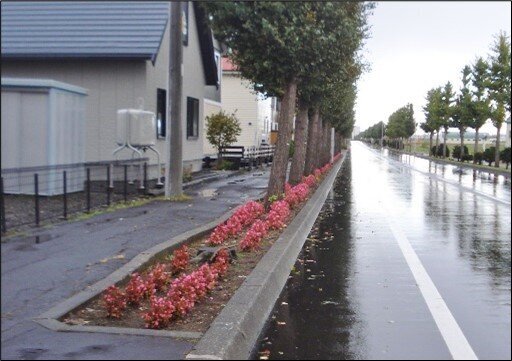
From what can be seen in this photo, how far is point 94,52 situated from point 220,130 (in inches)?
988

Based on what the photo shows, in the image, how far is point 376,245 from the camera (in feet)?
34.5

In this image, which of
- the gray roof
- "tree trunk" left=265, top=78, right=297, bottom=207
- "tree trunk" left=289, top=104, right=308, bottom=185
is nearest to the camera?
the gray roof

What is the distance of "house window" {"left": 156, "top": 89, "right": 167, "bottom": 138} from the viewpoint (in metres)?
2.51

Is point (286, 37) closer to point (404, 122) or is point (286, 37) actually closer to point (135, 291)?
point (135, 291)

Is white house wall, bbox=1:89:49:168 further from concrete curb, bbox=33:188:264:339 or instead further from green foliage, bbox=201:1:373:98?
green foliage, bbox=201:1:373:98

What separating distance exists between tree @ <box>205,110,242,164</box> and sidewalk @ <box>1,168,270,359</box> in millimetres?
19544

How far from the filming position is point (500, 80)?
137 feet

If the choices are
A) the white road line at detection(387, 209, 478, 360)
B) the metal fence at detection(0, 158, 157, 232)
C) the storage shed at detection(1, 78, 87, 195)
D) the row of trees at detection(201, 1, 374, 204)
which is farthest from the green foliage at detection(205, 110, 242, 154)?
the storage shed at detection(1, 78, 87, 195)

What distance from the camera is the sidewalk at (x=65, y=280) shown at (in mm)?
1855

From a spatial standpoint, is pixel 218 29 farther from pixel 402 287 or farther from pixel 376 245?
pixel 402 287

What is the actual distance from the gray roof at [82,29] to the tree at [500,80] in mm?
40120

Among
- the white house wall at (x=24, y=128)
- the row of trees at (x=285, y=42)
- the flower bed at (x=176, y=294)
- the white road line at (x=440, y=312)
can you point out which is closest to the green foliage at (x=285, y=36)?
the row of trees at (x=285, y=42)

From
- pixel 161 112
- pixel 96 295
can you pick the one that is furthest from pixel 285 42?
pixel 161 112

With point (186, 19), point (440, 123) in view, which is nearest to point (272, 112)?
point (440, 123)
